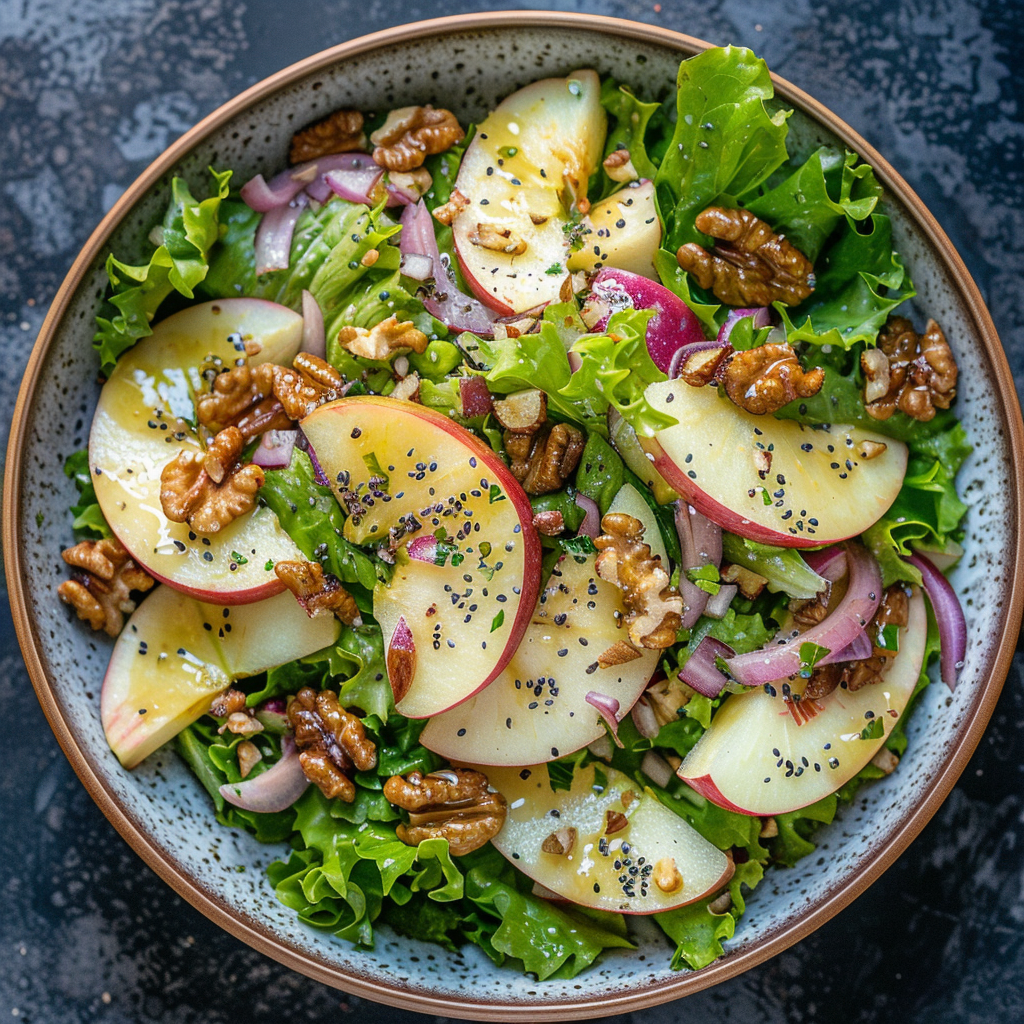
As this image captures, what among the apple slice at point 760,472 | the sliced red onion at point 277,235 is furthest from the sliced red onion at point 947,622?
the sliced red onion at point 277,235

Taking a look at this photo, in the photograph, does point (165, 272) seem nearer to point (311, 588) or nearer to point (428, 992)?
point (311, 588)

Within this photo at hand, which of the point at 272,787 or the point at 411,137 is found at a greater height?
the point at 411,137

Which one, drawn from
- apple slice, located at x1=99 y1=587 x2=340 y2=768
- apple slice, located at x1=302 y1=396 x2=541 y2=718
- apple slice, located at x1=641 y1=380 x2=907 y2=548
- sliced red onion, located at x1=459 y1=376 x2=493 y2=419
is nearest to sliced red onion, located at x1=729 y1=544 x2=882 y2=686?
apple slice, located at x1=641 y1=380 x2=907 y2=548

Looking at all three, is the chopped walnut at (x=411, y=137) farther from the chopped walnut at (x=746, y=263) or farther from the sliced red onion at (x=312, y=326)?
the chopped walnut at (x=746, y=263)

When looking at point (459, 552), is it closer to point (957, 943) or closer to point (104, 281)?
point (104, 281)

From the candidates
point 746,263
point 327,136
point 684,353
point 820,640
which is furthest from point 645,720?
point 327,136

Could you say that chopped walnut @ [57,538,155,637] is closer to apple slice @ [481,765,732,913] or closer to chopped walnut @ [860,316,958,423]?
apple slice @ [481,765,732,913]
